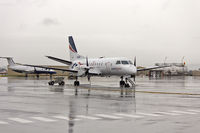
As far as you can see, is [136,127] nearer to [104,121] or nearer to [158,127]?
[158,127]

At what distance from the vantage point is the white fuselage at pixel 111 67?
3897 cm

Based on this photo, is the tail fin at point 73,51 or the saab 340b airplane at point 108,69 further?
the tail fin at point 73,51

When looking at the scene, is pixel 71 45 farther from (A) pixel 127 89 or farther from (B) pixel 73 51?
(A) pixel 127 89

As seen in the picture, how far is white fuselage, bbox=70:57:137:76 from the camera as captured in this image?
3897cm

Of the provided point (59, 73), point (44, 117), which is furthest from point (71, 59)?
point (59, 73)

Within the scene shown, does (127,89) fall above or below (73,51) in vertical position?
below

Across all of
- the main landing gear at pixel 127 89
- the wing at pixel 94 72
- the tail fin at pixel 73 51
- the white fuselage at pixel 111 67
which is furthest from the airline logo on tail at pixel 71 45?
the main landing gear at pixel 127 89

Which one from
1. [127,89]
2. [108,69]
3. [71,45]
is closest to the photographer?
[127,89]

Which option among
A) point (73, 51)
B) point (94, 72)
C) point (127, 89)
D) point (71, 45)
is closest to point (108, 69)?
point (94, 72)

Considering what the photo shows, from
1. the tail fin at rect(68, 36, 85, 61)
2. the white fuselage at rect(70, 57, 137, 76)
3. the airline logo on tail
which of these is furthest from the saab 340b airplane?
the airline logo on tail

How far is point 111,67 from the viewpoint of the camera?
135ft

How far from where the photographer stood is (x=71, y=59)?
49.5m

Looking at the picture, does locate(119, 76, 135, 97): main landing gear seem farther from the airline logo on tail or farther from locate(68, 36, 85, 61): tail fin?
the airline logo on tail

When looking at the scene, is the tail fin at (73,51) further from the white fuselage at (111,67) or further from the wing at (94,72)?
the wing at (94,72)
